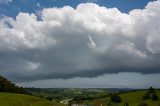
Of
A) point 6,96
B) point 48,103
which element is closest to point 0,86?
point 6,96

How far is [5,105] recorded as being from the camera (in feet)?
358

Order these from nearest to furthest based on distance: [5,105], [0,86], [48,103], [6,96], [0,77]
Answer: [5,105] < [48,103] < [6,96] < [0,86] < [0,77]

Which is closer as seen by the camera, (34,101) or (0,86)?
(34,101)

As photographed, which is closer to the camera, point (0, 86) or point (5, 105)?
point (5, 105)

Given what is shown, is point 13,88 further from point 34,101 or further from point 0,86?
point 34,101

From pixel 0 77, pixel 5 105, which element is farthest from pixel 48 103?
pixel 0 77

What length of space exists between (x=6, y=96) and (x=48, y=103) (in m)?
18.3

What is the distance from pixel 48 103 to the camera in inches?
4697

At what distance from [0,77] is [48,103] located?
85.8 metres

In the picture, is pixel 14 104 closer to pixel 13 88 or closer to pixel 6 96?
pixel 6 96

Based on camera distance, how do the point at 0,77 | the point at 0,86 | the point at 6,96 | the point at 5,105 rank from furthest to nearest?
the point at 0,77 → the point at 0,86 → the point at 6,96 → the point at 5,105

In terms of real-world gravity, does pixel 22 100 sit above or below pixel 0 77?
below

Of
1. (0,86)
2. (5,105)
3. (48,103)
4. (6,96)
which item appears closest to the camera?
(5,105)

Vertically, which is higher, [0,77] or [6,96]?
[0,77]
